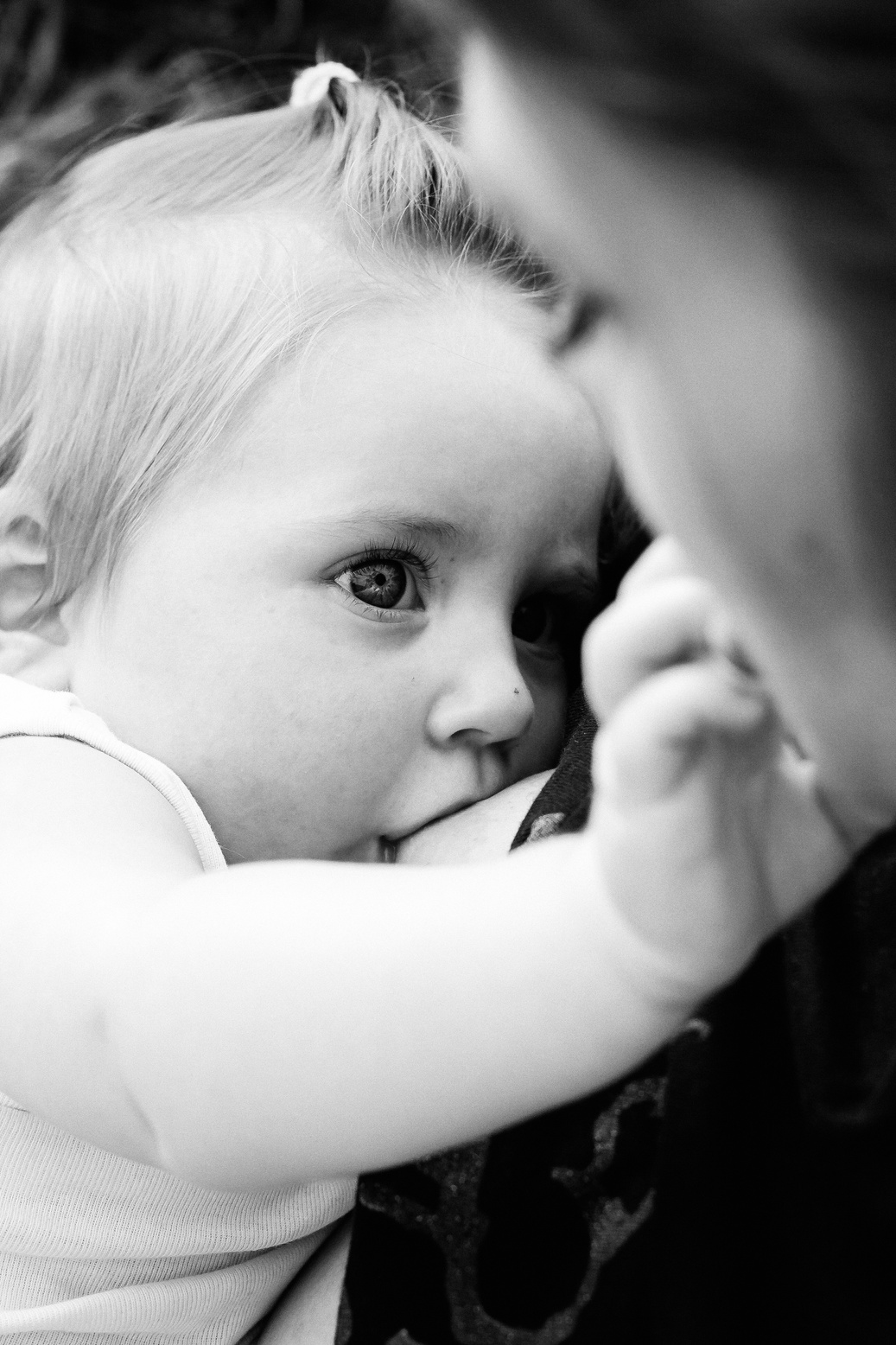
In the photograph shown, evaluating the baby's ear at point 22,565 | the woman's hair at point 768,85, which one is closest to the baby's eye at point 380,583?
the baby's ear at point 22,565

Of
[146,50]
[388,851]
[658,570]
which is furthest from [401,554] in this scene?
[146,50]

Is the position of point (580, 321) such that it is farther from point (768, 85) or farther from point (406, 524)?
point (406, 524)

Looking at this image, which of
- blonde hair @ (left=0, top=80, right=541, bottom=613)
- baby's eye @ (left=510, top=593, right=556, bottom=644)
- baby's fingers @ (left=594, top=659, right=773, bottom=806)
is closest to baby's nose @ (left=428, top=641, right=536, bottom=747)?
baby's eye @ (left=510, top=593, right=556, bottom=644)

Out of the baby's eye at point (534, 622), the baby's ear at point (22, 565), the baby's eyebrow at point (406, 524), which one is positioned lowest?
the baby's ear at point (22, 565)

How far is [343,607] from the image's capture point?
3.55 feet

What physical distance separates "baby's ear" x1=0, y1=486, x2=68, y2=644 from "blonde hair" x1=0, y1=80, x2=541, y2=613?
2cm

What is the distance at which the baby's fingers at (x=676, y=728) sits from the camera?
1.83 ft

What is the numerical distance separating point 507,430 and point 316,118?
A: 0.46 meters

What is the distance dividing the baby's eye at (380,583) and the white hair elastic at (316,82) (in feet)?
1.89

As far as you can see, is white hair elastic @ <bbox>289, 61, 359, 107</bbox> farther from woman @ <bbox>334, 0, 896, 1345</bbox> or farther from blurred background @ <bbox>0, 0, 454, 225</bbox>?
blurred background @ <bbox>0, 0, 454, 225</bbox>

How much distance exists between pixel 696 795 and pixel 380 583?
576mm

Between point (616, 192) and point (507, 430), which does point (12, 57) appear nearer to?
point (507, 430)

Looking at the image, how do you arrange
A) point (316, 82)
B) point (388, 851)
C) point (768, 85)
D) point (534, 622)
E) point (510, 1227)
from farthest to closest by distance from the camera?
point (316, 82), point (534, 622), point (388, 851), point (510, 1227), point (768, 85)

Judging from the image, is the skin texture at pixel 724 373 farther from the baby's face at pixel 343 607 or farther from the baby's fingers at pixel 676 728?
the baby's face at pixel 343 607
